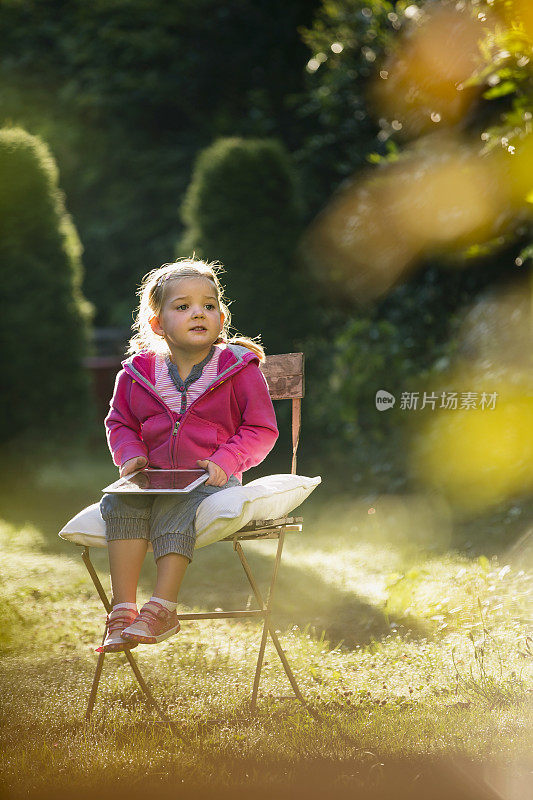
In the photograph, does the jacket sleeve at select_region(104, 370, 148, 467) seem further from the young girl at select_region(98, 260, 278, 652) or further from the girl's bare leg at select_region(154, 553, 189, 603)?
the girl's bare leg at select_region(154, 553, 189, 603)

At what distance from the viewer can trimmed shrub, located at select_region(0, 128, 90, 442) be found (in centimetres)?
841

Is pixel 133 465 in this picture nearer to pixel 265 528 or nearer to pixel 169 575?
pixel 169 575

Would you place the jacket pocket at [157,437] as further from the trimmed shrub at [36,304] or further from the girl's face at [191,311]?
the trimmed shrub at [36,304]

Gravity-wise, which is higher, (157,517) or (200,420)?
(200,420)

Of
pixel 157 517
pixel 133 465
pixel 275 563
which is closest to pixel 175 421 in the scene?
pixel 133 465

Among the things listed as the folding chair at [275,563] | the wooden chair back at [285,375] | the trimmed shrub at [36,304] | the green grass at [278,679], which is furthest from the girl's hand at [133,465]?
the trimmed shrub at [36,304]

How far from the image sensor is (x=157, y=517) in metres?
2.75

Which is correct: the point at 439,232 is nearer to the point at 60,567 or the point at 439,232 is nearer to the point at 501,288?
the point at 501,288

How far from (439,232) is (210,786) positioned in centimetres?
510

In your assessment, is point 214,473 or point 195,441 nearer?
point 214,473

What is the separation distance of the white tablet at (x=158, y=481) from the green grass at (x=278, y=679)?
2.27 feet

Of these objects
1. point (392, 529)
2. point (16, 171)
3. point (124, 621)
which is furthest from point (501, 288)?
point (16, 171)

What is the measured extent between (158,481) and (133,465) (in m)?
0.18

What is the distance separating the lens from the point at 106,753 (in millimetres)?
2367
